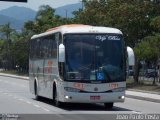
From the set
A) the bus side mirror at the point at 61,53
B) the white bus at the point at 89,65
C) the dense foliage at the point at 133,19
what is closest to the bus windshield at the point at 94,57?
the white bus at the point at 89,65

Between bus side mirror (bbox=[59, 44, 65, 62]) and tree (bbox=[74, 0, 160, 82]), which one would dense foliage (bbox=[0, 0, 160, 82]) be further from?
bus side mirror (bbox=[59, 44, 65, 62])

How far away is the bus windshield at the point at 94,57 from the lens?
21.6 metres

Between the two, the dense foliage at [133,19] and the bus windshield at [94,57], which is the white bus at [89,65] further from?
the dense foliage at [133,19]

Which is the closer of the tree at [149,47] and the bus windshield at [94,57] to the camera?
the bus windshield at [94,57]

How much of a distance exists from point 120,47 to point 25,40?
6728 centimetres

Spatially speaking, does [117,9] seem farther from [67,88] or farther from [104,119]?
[104,119]

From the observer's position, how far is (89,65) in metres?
21.7

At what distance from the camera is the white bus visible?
2148cm

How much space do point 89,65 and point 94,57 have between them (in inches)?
15.4

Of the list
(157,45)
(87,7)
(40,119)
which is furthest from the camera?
(87,7)

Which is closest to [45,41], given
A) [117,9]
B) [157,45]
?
[157,45]

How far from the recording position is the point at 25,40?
3489 inches

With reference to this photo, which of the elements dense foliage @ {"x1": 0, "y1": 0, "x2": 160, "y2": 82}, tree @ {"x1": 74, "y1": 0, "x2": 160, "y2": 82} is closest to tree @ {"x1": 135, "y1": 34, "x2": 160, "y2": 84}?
dense foliage @ {"x1": 0, "y1": 0, "x2": 160, "y2": 82}

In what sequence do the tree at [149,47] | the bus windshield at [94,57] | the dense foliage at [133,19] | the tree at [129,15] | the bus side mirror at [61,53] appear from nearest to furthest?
the bus side mirror at [61,53]
the bus windshield at [94,57]
the tree at [149,47]
the dense foliage at [133,19]
the tree at [129,15]
